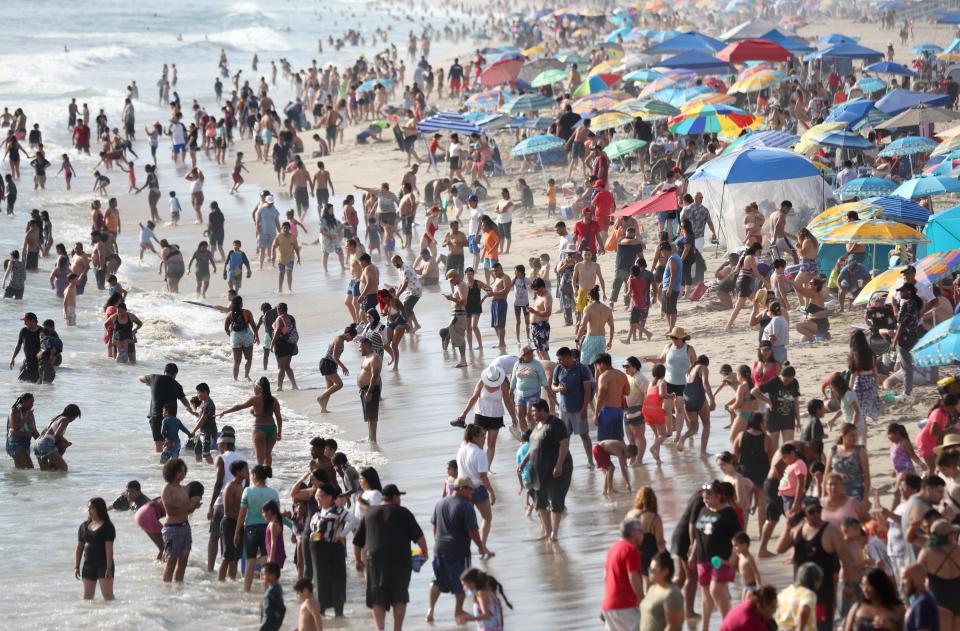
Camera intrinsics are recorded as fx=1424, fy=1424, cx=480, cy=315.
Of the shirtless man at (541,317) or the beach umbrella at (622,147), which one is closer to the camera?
the shirtless man at (541,317)

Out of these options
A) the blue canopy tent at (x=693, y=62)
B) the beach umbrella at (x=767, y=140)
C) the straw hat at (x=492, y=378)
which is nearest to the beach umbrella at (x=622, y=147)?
the beach umbrella at (x=767, y=140)

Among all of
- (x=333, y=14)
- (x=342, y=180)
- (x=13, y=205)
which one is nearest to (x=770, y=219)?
(x=342, y=180)

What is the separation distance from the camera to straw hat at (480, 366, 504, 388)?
39.8 ft

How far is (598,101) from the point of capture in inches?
1128

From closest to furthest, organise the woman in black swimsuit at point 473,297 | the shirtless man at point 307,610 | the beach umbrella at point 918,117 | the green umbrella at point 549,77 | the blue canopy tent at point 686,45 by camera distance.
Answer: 1. the shirtless man at point 307,610
2. the woman in black swimsuit at point 473,297
3. the beach umbrella at point 918,117
4. the blue canopy tent at point 686,45
5. the green umbrella at point 549,77

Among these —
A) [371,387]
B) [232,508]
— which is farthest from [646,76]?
[232,508]

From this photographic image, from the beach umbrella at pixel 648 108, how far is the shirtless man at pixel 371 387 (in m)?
13.2

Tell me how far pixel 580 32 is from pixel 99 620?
4799 cm

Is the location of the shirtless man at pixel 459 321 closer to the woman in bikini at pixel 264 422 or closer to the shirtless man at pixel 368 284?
the shirtless man at pixel 368 284

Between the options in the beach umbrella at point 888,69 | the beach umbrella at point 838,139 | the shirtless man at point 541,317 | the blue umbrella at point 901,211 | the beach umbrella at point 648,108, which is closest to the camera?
the shirtless man at point 541,317

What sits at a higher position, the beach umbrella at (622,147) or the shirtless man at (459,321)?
the beach umbrella at (622,147)

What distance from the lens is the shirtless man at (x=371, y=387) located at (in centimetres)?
1366

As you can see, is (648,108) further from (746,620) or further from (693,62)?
(746,620)

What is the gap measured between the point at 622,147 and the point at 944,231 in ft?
31.9
